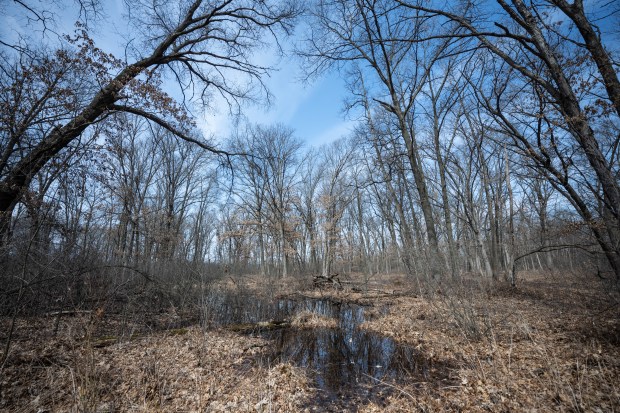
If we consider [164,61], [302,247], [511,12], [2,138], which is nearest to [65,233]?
[2,138]

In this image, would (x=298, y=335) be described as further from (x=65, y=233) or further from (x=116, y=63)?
(x=116, y=63)

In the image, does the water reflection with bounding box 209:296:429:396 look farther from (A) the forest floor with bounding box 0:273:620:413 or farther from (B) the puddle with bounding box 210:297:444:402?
(A) the forest floor with bounding box 0:273:620:413

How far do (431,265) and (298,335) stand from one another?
444 centimetres

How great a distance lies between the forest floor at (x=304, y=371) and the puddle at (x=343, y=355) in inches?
5.8

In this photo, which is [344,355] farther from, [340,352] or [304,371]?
[304,371]

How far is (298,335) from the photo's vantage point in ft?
24.6

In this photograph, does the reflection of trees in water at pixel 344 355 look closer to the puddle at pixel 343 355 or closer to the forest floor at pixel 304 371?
the puddle at pixel 343 355

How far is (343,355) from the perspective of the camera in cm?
588

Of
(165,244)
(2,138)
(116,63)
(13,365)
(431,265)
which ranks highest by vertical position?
(116,63)

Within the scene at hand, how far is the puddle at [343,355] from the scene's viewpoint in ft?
14.6

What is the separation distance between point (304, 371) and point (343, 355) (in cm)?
133

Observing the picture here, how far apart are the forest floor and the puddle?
0.48 feet

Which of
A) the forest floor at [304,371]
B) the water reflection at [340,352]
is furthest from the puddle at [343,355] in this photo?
the forest floor at [304,371]

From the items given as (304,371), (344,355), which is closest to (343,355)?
(344,355)
